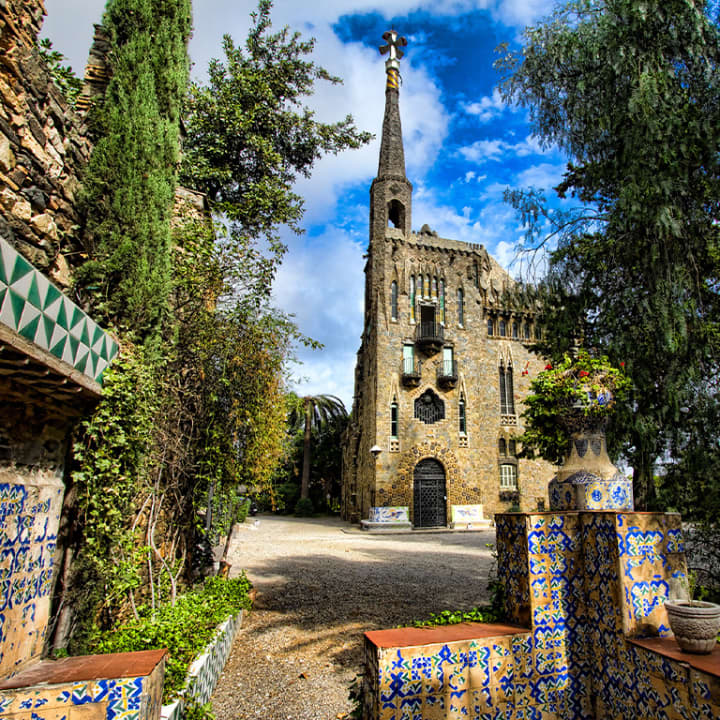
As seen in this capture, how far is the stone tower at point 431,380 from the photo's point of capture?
79.7ft

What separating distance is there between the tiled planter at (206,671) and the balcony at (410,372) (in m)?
20.0

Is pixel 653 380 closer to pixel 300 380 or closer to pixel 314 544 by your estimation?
pixel 300 380

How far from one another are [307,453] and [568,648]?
1192 inches

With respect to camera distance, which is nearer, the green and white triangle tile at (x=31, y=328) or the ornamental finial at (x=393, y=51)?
the green and white triangle tile at (x=31, y=328)

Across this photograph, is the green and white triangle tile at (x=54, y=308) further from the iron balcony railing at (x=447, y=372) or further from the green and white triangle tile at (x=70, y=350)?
the iron balcony railing at (x=447, y=372)

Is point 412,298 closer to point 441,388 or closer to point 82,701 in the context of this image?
point 441,388

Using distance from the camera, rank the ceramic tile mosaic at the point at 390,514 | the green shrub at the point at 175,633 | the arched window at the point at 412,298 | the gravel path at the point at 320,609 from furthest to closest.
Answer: the arched window at the point at 412,298 → the ceramic tile mosaic at the point at 390,514 → the gravel path at the point at 320,609 → the green shrub at the point at 175,633

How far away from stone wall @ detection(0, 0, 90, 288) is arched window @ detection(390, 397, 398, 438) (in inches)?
833

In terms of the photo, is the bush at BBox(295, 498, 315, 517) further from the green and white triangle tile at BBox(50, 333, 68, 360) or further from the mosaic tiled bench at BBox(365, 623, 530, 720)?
the green and white triangle tile at BBox(50, 333, 68, 360)

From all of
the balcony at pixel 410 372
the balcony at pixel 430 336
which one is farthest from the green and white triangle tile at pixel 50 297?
the balcony at pixel 430 336

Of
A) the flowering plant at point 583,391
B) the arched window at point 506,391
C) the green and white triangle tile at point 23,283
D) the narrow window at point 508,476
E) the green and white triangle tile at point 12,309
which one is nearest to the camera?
the green and white triangle tile at point 12,309

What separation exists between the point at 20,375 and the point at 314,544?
1391cm

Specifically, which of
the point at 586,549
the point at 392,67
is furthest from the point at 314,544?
the point at 392,67

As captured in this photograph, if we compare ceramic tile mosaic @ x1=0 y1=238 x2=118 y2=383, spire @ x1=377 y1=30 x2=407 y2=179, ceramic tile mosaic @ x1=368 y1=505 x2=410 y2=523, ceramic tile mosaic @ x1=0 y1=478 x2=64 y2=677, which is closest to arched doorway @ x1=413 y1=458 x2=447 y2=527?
ceramic tile mosaic @ x1=368 y1=505 x2=410 y2=523
